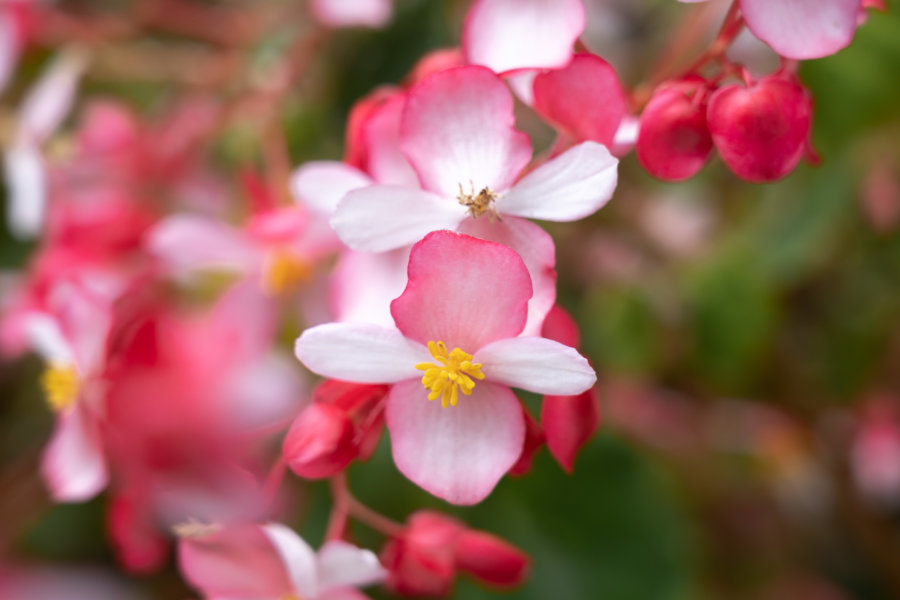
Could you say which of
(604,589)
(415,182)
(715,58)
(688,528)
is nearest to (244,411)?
(415,182)

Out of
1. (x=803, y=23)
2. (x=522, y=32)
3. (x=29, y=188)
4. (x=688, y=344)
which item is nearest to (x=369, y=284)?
(x=522, y=32)

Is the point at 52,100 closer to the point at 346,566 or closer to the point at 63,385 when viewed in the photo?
the point at 63,385

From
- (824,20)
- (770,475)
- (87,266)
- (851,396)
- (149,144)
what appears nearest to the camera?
(824,20)

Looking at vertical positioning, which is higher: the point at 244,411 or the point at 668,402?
the point at 668,402

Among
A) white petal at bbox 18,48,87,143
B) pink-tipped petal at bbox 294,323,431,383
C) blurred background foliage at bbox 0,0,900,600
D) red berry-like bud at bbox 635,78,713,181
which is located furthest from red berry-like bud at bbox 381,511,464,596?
white petal at bbox 18,48,87,143

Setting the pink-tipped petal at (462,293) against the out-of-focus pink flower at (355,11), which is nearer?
the pink-tipped petal at (462,293)

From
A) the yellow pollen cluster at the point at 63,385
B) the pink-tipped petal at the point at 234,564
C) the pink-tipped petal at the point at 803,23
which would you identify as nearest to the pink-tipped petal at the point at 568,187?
the pink-tipped petal at the point at 803,23

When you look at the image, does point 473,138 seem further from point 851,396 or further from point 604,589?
point 851,396

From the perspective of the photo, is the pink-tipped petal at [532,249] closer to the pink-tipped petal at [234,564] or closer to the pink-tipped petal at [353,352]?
the pink-tipped petal at [353,352]
